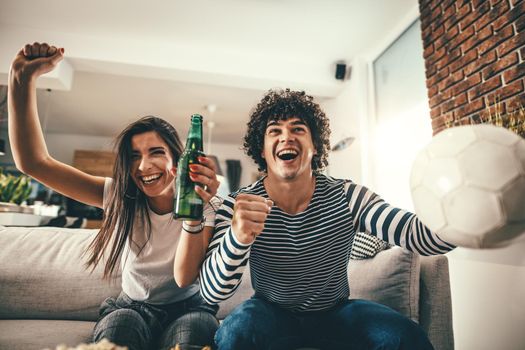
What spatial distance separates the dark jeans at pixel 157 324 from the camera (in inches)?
37.7

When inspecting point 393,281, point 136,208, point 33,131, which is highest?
point 33,131

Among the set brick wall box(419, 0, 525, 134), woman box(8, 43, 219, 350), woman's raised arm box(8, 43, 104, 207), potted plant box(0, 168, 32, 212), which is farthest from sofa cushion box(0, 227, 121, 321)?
brick wall box(419, 0, 525, 134)

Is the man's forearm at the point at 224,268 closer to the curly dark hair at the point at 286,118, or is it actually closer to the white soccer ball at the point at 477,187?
the white soccer ball at the point at 477,187

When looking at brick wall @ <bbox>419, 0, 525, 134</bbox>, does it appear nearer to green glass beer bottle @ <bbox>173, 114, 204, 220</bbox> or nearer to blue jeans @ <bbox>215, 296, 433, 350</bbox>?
blue jeans @ <bbox>215, 296, 433, 350</bbox>

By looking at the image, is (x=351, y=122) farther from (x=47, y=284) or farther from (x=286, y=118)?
(x=47, y=284)

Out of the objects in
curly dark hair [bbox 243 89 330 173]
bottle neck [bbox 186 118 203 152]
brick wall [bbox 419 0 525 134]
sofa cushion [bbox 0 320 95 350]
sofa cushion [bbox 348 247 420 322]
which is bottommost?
sofa cushion [bbox 0 320 95 350]

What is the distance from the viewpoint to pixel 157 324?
1092 millimetres

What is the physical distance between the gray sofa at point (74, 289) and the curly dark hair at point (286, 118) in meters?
0.57

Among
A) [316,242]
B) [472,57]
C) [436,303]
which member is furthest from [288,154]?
[472,57]

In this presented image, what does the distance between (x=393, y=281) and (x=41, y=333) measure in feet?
4.74

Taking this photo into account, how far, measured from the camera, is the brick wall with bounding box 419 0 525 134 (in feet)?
5.96

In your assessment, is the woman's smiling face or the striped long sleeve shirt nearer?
the striped long sleeve shirt

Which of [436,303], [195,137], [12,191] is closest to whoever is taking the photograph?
[195,137]

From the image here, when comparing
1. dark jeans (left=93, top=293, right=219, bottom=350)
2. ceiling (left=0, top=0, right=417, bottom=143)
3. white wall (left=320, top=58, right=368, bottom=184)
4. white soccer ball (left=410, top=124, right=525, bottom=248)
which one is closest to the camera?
white soccer ball (left=410, top=124, right=525, bottom=248)
